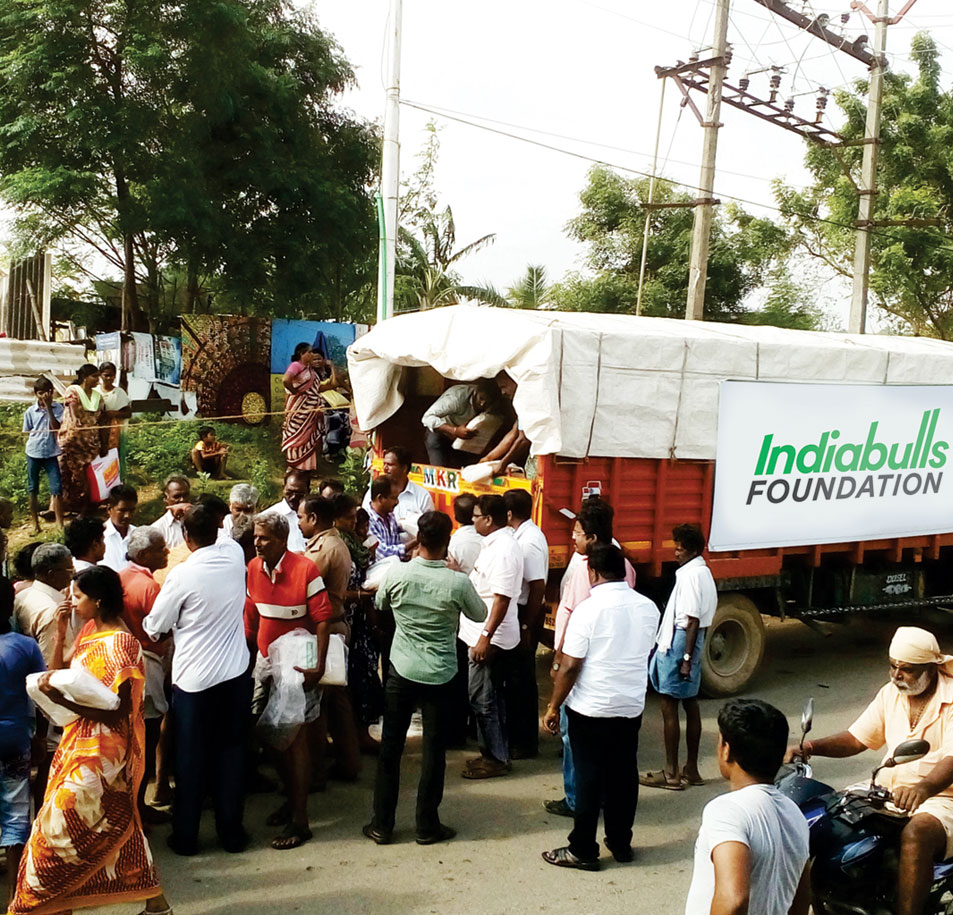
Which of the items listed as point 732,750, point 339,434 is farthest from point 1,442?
point 732,750

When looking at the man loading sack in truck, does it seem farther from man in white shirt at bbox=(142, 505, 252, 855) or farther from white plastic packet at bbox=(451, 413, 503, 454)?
man in white shirt at bbox=(142, 505, 252, 855)

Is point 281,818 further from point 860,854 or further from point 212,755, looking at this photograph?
point 860,854

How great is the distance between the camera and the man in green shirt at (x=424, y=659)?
462cm

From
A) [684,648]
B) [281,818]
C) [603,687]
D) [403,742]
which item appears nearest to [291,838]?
[281,818]

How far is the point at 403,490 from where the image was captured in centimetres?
699

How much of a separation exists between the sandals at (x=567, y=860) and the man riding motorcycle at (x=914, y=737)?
1320mm

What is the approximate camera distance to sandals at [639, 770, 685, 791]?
5.54 m

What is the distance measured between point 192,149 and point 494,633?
35.6ft

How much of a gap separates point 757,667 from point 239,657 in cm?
465

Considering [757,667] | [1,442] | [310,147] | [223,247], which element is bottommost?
[757,667]

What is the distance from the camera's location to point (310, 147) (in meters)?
16.1

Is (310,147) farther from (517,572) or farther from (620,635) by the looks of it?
(620,635)

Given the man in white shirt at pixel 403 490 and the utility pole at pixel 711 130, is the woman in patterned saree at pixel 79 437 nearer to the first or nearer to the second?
the man in white shirt at pixel 403 490

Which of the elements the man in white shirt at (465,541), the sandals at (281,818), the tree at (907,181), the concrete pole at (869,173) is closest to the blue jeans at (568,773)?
the man in white shirt at (465,541)
